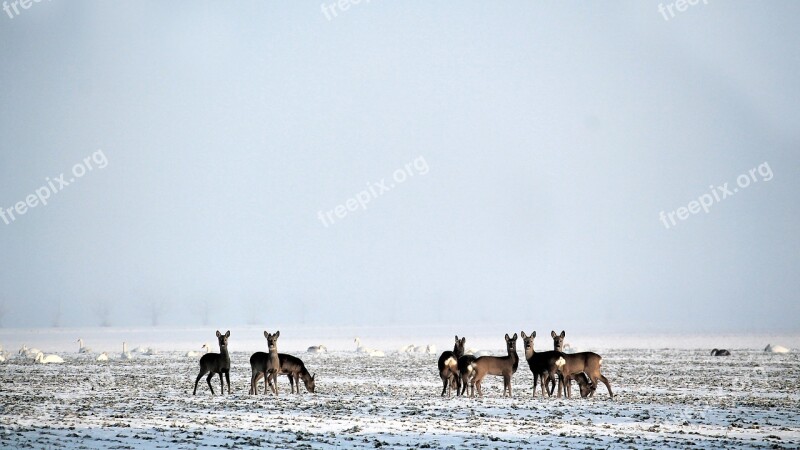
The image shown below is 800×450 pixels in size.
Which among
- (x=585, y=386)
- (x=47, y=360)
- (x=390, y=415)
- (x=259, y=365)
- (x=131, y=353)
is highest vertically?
(x=131, y=353)

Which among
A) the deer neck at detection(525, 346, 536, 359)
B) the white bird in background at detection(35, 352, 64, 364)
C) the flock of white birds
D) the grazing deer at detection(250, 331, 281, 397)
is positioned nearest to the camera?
the deer neck at detection(525, 346, 536, 359)

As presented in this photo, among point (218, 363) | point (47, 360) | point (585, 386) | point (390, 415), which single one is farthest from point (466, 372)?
point (47, 360)

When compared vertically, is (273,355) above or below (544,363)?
above

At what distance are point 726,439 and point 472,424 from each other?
520cm

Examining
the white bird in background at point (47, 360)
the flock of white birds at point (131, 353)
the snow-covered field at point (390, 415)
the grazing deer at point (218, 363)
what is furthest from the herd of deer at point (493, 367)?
the white bird in background at point (47, 360)

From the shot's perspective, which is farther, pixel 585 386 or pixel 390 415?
pixel 585 386

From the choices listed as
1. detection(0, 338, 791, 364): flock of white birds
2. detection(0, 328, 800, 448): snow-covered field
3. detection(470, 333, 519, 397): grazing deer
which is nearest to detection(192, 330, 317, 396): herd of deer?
detection(0, 328, 800, 448): snow-covered field

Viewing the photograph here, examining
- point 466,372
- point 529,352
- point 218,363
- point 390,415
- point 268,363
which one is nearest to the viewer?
point 390,415

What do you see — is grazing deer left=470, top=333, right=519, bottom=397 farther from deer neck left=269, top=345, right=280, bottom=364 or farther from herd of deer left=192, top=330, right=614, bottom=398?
deer neck left=269, top=345, right=280, bottom=364

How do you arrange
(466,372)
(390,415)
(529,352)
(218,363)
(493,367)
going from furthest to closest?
(529,352) → (218,363) → (493,367) → (466,372) → (390,415)

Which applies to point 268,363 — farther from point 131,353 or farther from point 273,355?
point 131,353

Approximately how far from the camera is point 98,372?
37.2 m

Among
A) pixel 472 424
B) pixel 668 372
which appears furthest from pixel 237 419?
pixel 668 372

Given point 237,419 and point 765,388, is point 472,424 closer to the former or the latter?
point 237,419
